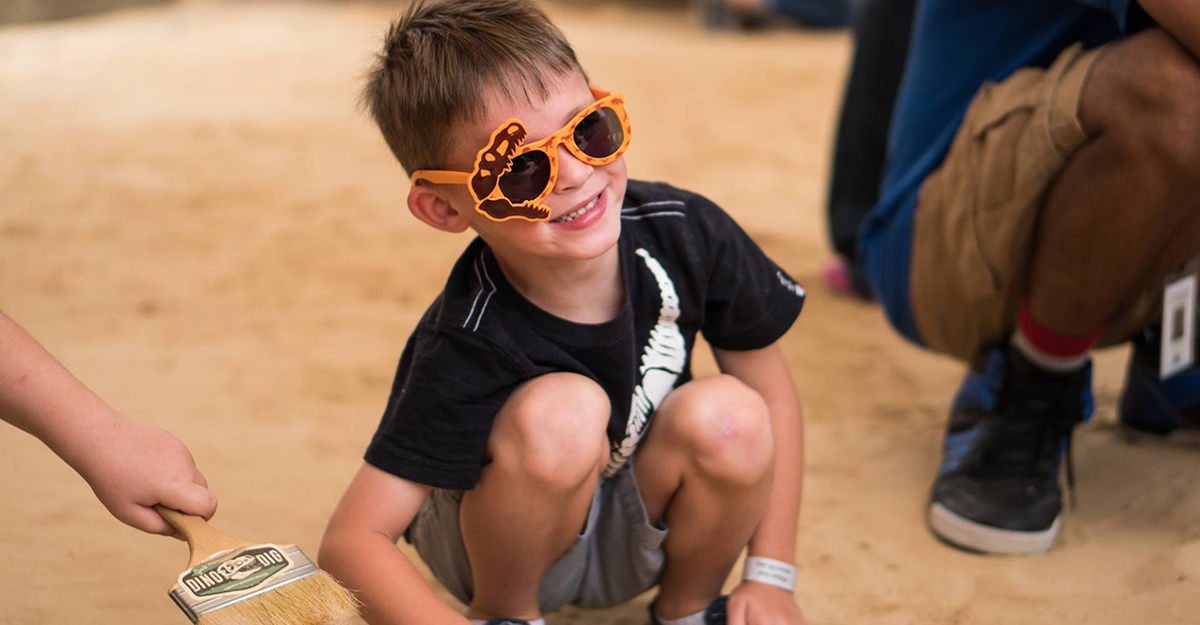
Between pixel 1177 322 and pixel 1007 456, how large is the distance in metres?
0.35

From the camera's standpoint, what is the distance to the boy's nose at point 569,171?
1.38 meters

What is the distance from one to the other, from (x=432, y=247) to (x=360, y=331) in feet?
2.00

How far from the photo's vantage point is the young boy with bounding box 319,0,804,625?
54.3 inches

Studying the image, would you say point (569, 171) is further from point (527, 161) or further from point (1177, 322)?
point (1177, 322)

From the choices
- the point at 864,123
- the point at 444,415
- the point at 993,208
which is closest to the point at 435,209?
the point at 444,415

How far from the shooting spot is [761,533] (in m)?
1.58

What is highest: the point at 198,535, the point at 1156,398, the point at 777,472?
the point at 198,535

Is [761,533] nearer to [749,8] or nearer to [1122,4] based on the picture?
[1122,4]

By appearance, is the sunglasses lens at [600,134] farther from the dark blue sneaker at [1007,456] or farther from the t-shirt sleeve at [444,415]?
the dark blue sneaker at [1007,456]

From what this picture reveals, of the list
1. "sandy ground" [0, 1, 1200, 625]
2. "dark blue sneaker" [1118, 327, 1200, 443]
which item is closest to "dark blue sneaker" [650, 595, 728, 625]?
"sandy ground" [0, 1, 1200, 625]

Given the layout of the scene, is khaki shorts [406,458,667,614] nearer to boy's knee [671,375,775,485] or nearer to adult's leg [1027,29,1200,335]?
boy's knee [671,375,775,485]

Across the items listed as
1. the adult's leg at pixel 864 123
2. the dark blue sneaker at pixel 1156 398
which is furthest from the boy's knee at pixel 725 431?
the adult's leg at pixel 864 123

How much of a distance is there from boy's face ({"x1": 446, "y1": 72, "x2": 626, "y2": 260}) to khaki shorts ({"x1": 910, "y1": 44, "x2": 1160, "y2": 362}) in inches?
29.0

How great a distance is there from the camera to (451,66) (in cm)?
138
